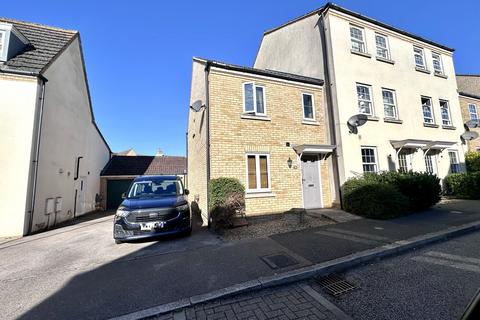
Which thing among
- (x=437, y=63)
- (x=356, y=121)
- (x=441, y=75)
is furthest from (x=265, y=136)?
(x=437, y=63)

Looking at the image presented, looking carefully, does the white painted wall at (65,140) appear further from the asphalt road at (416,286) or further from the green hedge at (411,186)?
the green hedge at (411,186)

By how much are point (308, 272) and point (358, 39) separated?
1222 cm

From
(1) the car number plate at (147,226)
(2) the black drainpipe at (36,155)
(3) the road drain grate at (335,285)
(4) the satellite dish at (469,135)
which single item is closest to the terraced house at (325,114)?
(4) the satellite dish at (469,135)

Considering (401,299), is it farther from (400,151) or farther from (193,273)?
(400,151)

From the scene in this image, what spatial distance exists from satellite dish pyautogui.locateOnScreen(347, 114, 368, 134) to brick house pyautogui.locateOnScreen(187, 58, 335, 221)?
1.12m

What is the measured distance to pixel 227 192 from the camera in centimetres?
754

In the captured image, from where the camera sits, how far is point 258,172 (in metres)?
8.99

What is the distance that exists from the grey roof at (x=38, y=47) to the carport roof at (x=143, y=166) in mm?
10946

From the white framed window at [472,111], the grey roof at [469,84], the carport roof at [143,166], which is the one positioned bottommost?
the carport roof at [143,166]

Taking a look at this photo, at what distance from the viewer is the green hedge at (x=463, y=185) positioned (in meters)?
11.1

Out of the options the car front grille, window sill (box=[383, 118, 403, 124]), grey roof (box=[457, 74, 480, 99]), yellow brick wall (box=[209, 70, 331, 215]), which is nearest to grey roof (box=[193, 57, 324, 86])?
yellow brick wall (box=[209, 70, 331, 215])

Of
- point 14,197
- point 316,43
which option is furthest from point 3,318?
point 316,43

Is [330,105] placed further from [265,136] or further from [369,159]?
[265,136]

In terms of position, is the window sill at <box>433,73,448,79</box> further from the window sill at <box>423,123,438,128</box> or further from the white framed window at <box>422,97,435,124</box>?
the window sill at <box>423,123,438,128</box>
